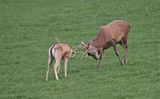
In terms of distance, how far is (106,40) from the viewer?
18766mm

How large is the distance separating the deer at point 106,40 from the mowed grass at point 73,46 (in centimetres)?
51

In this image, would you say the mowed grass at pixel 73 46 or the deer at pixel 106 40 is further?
the deer at pixel 106 40

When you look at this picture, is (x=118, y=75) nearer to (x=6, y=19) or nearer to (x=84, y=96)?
(x=84, y=96)

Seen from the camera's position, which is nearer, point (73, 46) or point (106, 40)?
point (106, 40)

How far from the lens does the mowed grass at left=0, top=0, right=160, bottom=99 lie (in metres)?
15.2

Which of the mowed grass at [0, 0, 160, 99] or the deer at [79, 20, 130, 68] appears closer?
the mowed grass at [0, 0, 160, 99]

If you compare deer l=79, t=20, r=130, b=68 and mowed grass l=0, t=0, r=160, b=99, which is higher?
deer l=79, t=20, r=130, b=68

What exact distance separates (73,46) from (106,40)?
14.4ft

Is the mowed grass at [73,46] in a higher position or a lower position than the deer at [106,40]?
lower

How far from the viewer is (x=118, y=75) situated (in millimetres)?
16781

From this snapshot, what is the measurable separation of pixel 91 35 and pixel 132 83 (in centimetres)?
1006

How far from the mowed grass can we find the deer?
0.51 meters

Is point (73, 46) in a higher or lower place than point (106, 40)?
lower

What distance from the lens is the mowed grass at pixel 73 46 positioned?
49.8 ft
